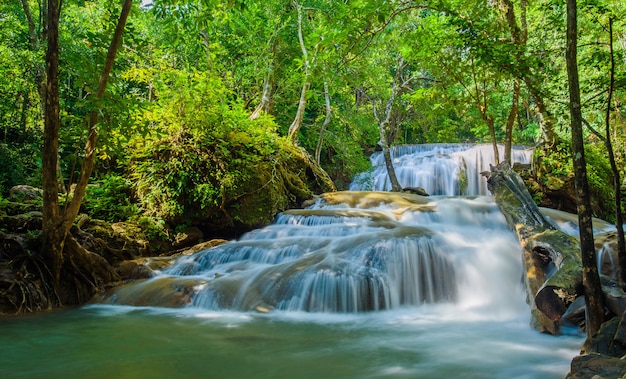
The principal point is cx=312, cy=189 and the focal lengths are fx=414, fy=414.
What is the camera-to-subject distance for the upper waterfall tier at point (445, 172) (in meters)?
17.8

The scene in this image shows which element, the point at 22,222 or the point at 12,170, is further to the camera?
the point at 12,170

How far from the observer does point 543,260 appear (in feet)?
17.4

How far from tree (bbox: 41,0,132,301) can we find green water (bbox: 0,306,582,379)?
0.92 m

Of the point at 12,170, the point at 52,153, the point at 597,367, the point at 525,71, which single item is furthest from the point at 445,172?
the point at 597,367

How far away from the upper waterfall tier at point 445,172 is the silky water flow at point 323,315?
781cm

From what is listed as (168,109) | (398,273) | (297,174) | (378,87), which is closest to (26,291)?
(168,109)

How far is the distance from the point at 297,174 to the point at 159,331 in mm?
8352

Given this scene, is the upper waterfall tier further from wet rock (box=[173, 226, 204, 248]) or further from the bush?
wet rock (box=[173, 226, 204, 248])

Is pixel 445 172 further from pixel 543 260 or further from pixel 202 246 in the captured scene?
pixel 543 260

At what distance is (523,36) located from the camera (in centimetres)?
994

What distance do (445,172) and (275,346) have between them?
15452mm

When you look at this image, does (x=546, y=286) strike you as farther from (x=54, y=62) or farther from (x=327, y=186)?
(x=327, y=186)

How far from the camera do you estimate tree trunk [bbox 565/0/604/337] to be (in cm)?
344

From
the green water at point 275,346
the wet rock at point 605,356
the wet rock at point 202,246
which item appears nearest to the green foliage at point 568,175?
the green water at point 275,346
